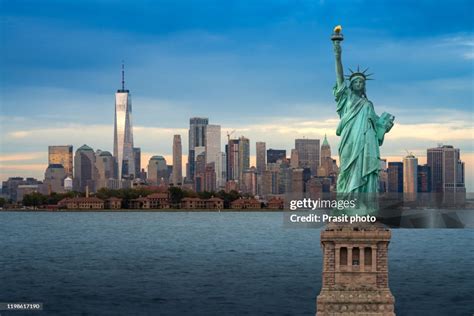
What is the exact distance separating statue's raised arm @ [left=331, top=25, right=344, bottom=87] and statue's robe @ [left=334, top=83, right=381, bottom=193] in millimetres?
317

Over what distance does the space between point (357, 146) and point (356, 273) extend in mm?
5745

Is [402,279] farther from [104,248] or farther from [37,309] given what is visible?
[104,248]

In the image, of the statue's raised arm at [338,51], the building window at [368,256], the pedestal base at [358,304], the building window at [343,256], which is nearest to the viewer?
the pedestal base at [358,304]

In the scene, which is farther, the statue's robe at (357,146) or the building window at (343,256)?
the statue's robe at (357,146)

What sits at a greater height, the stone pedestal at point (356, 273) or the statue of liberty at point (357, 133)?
the statue of liberty at point (357, 133)

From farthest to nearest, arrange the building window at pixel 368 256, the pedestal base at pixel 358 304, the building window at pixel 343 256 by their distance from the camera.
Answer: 1. the building window at pixel 343 256
2. the building window at pixel 368 256
3. the pedestal base at pixel 358 304

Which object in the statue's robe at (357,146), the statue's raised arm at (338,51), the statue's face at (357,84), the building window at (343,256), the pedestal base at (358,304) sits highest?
the statue's raised arm at (338,51)

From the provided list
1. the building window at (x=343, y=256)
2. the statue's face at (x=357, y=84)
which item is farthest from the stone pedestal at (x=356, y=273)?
the statue's face at (x=357, y=84)

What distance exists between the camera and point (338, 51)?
46.0 metres

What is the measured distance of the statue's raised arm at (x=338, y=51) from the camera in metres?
45.8

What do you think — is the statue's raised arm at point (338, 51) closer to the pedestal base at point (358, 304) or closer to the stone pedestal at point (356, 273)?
the stone pedestal at point (356, 273)

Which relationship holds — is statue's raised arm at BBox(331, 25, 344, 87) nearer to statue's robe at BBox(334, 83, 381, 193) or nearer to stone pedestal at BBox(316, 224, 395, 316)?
statue's robe at BBox(334, 83, 381, 193)

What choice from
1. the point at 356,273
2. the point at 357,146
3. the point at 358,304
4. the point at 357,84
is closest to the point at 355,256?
the point at 356,273

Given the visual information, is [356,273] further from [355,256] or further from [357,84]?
[357,84]
